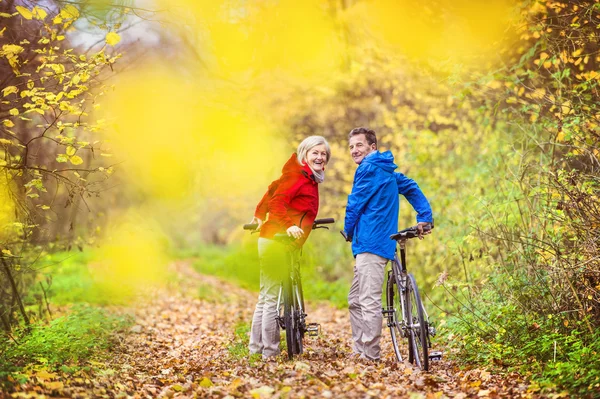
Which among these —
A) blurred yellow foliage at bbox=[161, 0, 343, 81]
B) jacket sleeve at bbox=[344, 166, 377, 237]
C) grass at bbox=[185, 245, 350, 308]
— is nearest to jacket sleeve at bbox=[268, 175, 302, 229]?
jacket sleeve at bbox=[344, 166, 377, 237]

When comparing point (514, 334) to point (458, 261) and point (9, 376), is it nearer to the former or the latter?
point (458, 261)

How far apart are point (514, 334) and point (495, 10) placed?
209 inches

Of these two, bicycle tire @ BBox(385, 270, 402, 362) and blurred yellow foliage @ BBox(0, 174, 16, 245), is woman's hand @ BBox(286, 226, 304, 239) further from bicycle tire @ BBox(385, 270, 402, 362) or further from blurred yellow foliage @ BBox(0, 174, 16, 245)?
blurred yellow foliage @ BBox(0, 174, 16, 245)

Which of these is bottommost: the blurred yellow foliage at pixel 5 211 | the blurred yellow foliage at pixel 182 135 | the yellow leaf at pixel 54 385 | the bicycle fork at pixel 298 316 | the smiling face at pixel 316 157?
the yellow leaf at pixel 54 385

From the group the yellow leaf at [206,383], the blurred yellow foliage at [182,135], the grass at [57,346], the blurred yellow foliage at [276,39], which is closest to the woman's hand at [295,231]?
the yellow leaf at [206,383]

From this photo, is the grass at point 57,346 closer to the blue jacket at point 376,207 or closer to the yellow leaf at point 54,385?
the yellow leaf at point 54,385

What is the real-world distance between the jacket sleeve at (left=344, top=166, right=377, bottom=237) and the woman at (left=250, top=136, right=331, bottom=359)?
375 mm

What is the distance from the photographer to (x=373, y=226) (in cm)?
605

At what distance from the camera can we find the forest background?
581cm

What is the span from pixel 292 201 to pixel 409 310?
1524mm

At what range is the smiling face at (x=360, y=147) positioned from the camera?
20.5ft

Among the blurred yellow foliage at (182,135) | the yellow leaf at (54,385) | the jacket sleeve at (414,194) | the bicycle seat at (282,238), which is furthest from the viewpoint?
the blurred yellow foliage at (182,135)

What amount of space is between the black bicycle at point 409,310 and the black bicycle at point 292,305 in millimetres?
800

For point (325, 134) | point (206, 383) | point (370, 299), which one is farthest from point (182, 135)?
point (206, 383)
